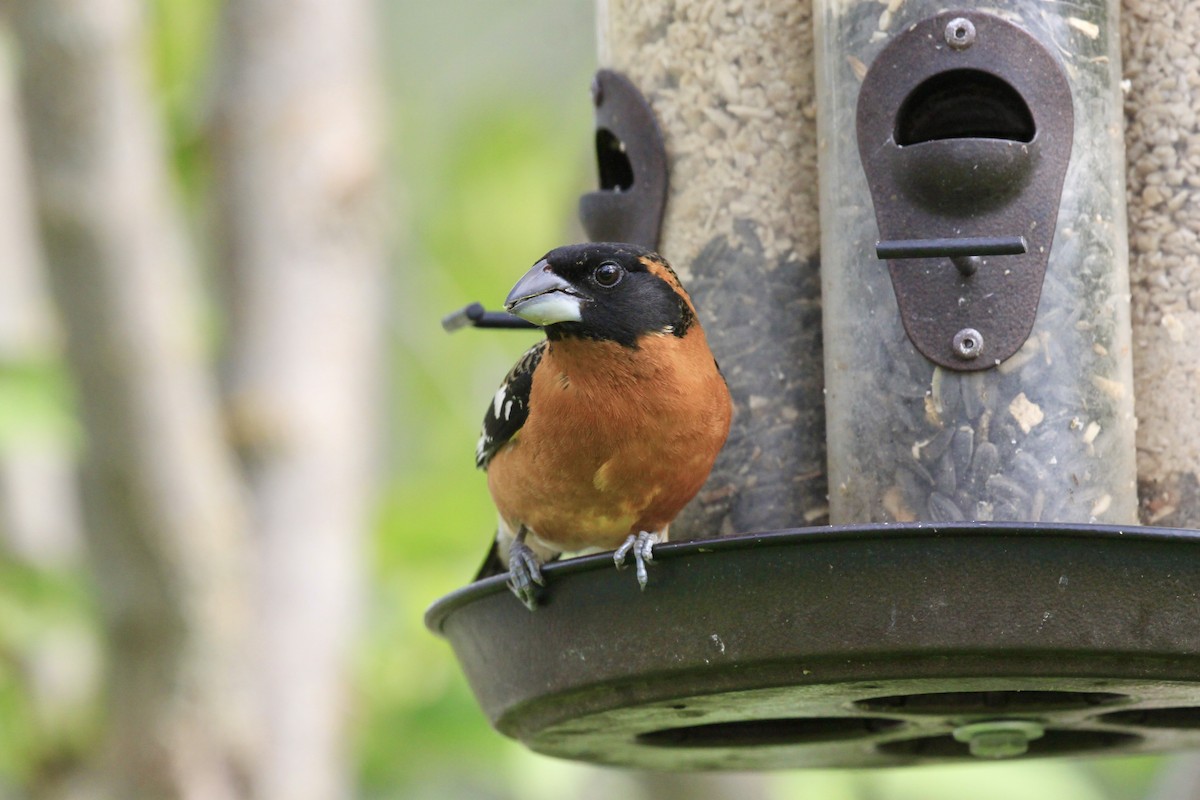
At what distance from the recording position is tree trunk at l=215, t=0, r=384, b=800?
267 inches

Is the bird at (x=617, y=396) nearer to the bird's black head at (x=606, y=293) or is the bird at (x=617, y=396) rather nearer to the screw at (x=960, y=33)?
the bird's black head at (x=606, y=293)

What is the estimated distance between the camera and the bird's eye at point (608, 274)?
14.2 ft

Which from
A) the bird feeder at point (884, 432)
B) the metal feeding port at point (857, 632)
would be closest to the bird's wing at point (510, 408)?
the bird feeder at point (884, 432)

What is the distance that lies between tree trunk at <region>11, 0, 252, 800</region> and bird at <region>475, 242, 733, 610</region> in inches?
54.5

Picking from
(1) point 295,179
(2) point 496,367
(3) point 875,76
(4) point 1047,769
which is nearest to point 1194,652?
(3) point 875,76

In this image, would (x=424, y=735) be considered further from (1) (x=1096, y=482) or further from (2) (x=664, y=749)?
(1) (x=1096, y=482)

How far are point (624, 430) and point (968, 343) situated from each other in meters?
0.88

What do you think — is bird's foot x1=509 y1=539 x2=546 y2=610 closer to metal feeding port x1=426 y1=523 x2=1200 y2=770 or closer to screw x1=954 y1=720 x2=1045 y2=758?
metal feeding port x1=426 y1=523 x2=1200 y2=770

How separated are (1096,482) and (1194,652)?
3.09 ft

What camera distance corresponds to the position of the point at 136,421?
5.25 meters

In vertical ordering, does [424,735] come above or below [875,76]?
below

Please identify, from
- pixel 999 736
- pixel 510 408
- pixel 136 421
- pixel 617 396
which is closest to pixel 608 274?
pixel 617 396

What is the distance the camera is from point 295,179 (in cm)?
702

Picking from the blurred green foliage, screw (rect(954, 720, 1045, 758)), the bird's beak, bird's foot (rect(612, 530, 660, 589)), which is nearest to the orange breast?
the bird's beak
